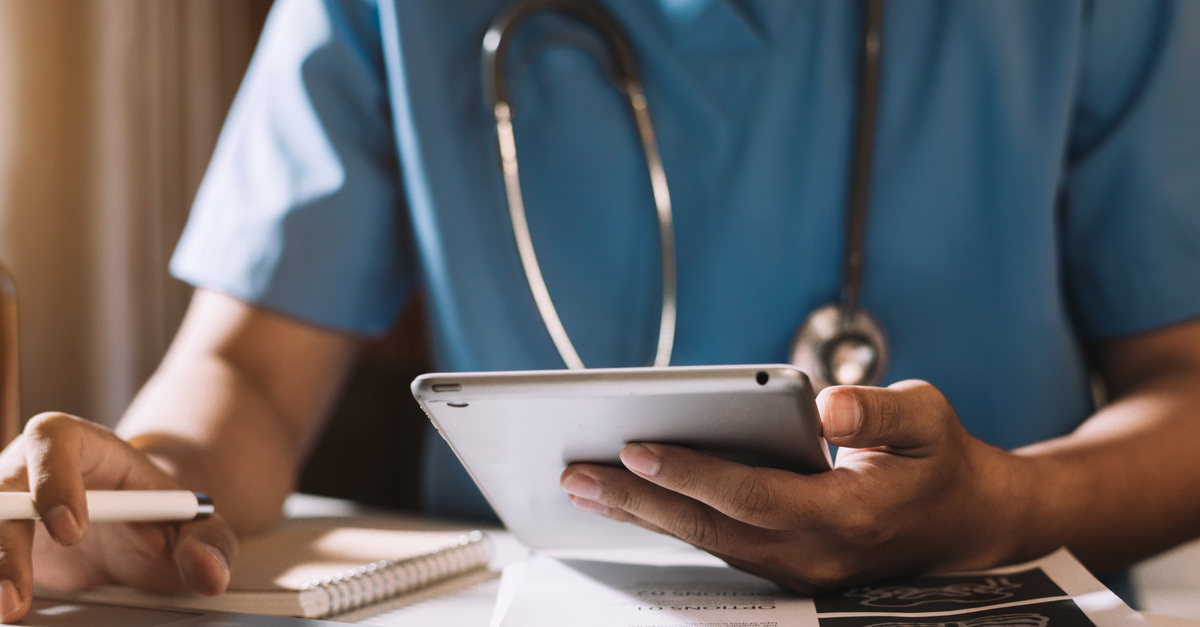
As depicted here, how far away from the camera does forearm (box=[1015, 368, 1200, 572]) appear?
0.50 metres

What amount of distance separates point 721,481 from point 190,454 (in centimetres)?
41

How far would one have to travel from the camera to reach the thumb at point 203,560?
46cm

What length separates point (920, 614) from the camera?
386mm

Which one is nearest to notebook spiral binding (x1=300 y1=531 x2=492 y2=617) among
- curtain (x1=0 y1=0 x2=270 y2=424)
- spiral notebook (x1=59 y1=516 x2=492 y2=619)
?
spiral notebook (x1=59 y1=516 x2=492 y2=619)

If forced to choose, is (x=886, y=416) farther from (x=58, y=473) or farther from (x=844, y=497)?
(x=58, y=473)

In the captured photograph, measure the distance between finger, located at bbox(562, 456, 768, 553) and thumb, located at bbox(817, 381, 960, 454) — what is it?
2.7 inches

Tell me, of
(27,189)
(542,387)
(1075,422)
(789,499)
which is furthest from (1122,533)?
(27,189)

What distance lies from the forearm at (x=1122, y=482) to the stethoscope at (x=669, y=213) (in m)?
0.16

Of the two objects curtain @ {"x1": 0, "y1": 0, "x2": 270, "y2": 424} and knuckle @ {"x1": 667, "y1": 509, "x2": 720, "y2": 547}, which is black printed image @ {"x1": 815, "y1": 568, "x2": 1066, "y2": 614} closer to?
knuckle @ {"x1": 667, "y1": 509, "x2": 720, "y2": 547}

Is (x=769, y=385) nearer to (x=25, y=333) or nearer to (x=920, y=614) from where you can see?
(x=920, y=614)

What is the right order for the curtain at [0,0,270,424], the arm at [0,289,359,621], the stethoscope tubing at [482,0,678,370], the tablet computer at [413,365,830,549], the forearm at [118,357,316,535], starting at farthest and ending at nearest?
the curtain at [0,0,270,424]
the stethoscope tubing at [482,0,678,370]
the forearm at [118,357,316,535]
the arm at [0,289,359,621]
the tablet computer at [413,365,830,549]

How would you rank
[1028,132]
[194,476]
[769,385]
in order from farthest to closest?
[1028,132], [194,476], [769,385]

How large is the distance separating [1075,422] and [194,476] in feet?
2.24

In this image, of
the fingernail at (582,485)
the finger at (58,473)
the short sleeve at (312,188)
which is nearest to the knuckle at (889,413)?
the fingernail at (582,485)
